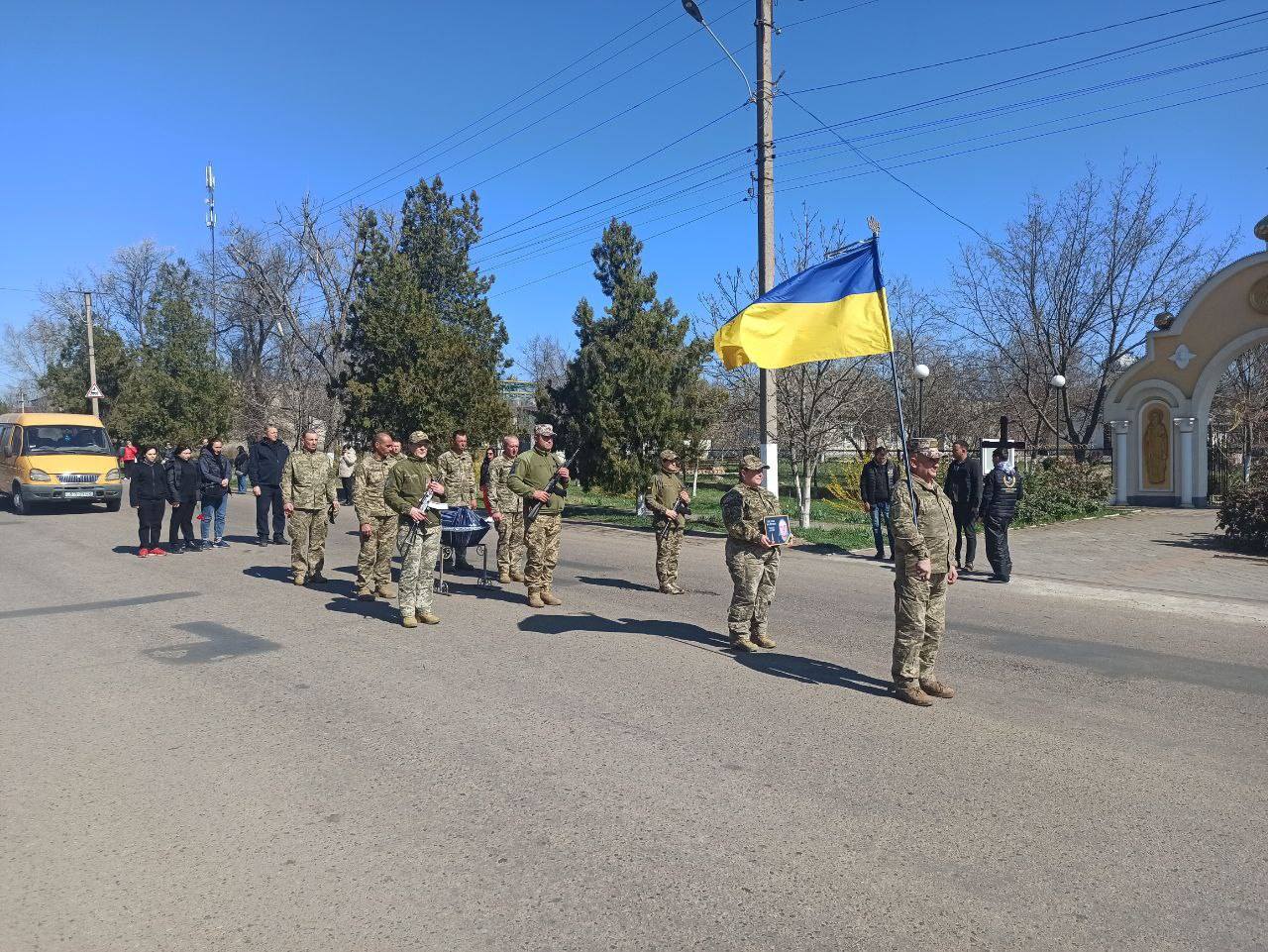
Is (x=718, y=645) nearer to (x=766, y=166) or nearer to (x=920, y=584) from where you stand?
(x=920, y=584)

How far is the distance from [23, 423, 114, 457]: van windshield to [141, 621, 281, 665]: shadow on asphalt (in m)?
16.9

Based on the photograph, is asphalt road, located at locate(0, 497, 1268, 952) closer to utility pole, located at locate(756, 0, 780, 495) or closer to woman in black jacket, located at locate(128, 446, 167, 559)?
woman in black jacket, located at locate(128, 446, 167, 559)

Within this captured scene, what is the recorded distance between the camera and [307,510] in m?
11.3

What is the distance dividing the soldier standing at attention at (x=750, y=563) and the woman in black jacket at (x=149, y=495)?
10268 mm

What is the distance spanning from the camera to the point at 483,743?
209 inches

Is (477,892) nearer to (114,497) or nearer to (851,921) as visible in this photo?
(851,921)

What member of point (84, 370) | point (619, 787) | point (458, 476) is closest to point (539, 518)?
point (458, 476)

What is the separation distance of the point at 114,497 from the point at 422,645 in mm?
18253

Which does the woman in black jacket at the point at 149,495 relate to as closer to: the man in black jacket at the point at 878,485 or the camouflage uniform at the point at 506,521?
the camouflage uniform at the point at 506,521

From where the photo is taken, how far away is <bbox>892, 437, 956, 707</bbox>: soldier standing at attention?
616cm

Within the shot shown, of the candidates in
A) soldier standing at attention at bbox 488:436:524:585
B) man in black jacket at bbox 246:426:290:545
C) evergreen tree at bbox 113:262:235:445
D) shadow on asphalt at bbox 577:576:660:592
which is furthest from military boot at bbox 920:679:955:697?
evergreen tree at bbox 113:262:235:445

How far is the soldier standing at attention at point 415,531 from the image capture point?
8.59 metres

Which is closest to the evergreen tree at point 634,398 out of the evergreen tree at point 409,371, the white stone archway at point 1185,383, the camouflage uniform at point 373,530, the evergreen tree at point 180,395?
the evergreen tree at point 409,371

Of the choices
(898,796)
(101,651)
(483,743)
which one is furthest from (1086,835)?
(101,651)
